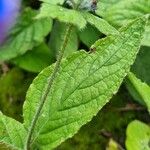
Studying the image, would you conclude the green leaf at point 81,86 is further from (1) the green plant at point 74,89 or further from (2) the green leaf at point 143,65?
(2) the green leaf at point 143,65

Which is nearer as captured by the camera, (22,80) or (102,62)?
(102,62)

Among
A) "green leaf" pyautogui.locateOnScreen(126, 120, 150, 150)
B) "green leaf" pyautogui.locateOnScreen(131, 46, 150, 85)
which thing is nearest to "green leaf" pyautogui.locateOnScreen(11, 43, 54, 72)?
"green leaf" pyautogui.locateOnScreen(131, 46, 150, 85)

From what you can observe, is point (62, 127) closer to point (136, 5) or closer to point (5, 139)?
point (5, 139)

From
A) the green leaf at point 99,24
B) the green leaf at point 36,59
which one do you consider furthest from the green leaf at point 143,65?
the green leaf at point 99,24

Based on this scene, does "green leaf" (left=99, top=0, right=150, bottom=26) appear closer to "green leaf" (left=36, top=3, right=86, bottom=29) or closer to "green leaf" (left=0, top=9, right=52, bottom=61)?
"green leaf" (left=0, top=9, right=52, bottom=61)

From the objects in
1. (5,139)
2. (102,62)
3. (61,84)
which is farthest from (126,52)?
(5,139)

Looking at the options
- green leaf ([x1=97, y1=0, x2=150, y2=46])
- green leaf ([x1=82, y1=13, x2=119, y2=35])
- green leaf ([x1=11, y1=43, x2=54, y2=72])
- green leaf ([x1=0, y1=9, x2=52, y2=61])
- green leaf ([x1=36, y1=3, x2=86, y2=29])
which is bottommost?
green leaf ([x1=11, y1=43, x2=54, y2=72])

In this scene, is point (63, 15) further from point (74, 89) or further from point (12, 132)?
point (12, 132)
